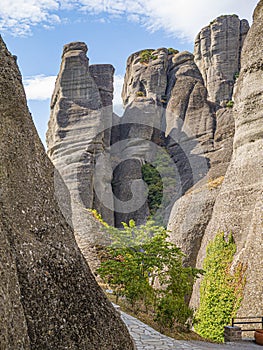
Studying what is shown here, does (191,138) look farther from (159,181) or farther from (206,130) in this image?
(159,181)

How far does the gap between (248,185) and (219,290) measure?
172 inches

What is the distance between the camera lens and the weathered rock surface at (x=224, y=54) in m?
47.8

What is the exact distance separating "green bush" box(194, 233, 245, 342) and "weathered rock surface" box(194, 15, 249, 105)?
32.6 meters

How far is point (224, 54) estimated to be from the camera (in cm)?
4862

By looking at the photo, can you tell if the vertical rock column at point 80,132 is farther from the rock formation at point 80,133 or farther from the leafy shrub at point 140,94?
the leafy shrub at point 140,94

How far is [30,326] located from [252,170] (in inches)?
577

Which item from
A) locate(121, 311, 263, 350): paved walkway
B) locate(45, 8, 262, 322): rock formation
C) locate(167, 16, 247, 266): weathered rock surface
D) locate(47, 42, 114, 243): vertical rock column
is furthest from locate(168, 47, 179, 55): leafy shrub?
locate(121, 311, 263, 350): paved walkway

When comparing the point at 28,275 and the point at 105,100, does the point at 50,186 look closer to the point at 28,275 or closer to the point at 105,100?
the point at 28,275

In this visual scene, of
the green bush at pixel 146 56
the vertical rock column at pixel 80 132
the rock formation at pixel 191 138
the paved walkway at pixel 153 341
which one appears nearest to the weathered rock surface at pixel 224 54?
the rock formation at pixel 191 138

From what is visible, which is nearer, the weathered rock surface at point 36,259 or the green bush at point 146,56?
the weathered rock surface at point 36,259

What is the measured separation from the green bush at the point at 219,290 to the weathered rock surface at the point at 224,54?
3256 centimetres

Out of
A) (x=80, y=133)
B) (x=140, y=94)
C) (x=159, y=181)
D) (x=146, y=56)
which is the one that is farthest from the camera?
(x=146, y=56)

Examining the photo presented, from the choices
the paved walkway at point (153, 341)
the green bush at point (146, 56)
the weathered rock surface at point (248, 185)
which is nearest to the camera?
the paved walkway at point (153, 341)

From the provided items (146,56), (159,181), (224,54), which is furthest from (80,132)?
(224,54)
